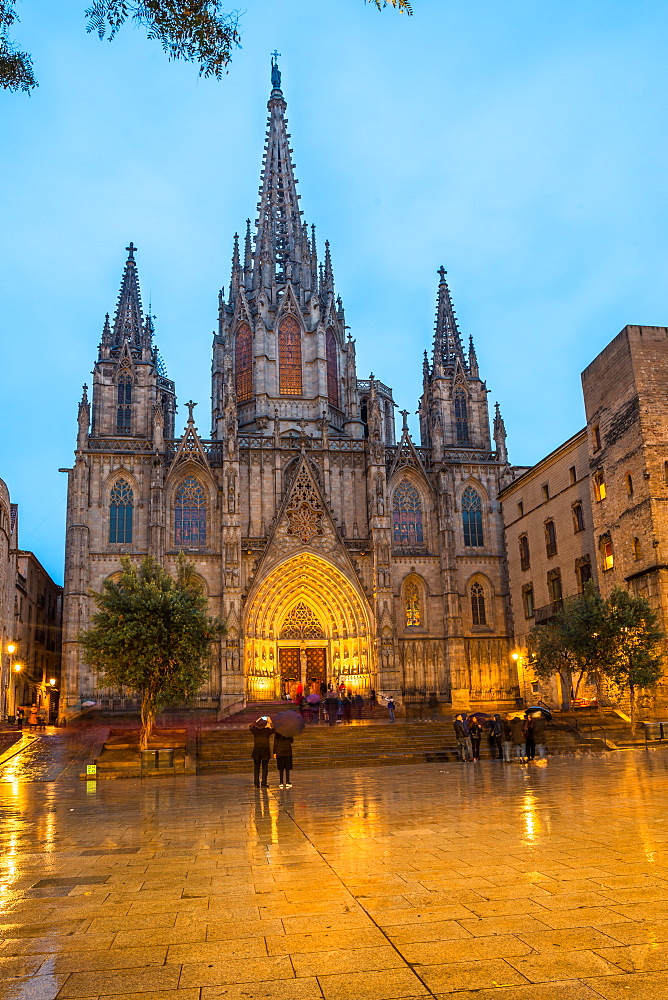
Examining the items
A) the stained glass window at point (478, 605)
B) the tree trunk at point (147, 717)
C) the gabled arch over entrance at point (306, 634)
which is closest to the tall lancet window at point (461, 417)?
the stained glass window at point (478, 605)

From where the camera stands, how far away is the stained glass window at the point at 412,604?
43603mm

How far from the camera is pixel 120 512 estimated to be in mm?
42281

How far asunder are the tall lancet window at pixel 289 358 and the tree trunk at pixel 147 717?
2404cm

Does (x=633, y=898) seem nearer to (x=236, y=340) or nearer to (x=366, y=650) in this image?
(x=366, y=650)

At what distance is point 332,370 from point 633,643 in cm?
2617

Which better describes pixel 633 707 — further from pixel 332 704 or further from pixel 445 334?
pixel 445 334

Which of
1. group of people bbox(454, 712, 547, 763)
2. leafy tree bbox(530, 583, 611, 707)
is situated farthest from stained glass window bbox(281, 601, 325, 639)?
group of people bbox(454, 712, 547, 763)

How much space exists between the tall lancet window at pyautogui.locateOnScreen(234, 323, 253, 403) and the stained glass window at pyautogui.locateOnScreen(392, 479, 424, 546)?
405 inches

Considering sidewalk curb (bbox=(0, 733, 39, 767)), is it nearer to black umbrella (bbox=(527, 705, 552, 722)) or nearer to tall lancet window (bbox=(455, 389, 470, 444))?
black umbrella (bbox=(527, 705, 552, 722))

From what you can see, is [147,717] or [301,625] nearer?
[147,717]

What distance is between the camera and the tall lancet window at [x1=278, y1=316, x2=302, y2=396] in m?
47.4

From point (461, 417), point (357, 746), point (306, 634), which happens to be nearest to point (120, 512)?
point (306, 634)

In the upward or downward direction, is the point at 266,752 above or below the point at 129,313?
below

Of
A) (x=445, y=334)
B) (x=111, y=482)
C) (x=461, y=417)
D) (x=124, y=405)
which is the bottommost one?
(x=111, y=482)
